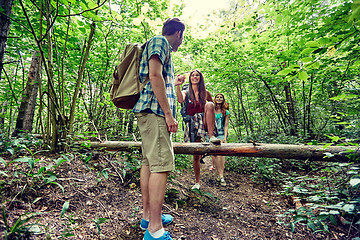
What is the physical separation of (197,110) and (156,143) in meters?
1.93

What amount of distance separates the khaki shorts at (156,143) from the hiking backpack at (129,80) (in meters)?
0.24

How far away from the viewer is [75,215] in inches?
67.5

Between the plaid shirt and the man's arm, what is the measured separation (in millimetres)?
52

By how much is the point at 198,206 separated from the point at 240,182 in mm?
1837

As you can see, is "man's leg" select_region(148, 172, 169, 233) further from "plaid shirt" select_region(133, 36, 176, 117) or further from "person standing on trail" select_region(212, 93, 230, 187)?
"person standing on trail" select_region(212, 93, 230, 187)

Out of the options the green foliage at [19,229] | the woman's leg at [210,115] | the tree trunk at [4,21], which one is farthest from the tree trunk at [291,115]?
the tree trunk at [4,21]

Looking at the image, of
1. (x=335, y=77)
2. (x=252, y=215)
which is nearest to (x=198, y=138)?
(x=252, y=215)

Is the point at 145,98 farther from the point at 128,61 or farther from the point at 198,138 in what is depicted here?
the point at 198,138

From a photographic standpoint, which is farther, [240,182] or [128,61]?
[240,182]

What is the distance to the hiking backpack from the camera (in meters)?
1.69

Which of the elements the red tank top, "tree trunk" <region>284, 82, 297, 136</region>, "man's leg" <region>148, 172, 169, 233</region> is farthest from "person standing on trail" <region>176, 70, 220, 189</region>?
"tree trunk" <region>284, 82, 297, 136</region>

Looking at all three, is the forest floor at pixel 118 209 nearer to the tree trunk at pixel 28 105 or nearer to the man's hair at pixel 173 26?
the man's hair at pixel 173 26

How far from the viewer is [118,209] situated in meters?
2.08

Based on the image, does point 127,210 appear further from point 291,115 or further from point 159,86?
point 291,115
